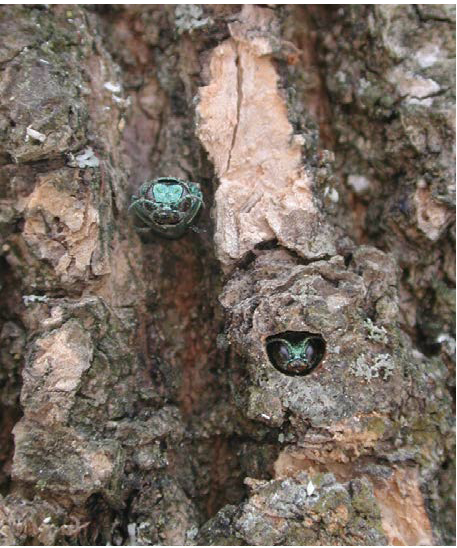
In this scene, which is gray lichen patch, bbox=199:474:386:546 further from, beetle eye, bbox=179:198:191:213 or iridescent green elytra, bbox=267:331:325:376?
beetle eye, bbox=179:198:191:213

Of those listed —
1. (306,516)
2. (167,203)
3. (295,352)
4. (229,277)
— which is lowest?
(306,516)

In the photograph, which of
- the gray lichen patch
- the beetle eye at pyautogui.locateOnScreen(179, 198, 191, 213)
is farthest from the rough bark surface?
the beetle eye at pyautogui.locateOnScreen(179, 198, 191, 213)

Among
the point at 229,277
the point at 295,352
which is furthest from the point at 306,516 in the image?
the point at 229,277

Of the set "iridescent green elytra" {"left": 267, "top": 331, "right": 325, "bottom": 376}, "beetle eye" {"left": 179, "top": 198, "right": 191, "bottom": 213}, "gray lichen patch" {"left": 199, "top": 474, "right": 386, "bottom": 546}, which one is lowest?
"gray lichen patch" {"left": 199, "top": 474, "right": 386, "bottom": 546}

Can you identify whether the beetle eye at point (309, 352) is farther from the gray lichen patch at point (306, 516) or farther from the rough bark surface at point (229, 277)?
the gray lichen patch at point (306, 516)

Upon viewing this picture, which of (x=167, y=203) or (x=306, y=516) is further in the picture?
(x=167, y=203)

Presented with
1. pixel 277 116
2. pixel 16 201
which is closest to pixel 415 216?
pixel 277 116

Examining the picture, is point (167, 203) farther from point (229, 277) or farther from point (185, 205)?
point (229, 277)

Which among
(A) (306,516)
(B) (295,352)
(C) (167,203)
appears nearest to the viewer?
(A) (306,516)
